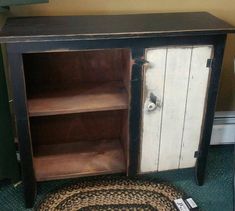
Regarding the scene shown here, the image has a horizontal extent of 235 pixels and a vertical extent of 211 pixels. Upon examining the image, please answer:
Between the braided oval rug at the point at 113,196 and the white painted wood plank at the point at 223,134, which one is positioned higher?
the white painted wood plank at the point at 223,134

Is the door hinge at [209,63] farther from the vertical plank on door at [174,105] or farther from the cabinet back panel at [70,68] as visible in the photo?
the cabinet back panel at [70,68]

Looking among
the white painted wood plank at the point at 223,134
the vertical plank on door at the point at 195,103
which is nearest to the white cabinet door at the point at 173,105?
the vertical plank on door at the point at 195,103

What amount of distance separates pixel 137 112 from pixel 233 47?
2.42ft

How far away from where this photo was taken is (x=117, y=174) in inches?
69.2

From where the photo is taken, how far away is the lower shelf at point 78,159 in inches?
63.7

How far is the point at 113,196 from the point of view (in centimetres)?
162

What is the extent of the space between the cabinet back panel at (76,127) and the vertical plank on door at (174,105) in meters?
0.31

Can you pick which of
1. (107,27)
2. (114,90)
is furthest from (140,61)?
(114,90)

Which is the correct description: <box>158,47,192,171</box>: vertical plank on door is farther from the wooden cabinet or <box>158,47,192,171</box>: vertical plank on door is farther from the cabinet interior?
the cabinet interior

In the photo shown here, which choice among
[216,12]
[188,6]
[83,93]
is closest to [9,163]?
[83,93]

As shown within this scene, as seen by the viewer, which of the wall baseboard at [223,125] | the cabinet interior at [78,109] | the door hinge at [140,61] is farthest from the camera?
the wall baseboard at [223,125]

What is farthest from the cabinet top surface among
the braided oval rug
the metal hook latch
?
the braided oval rug

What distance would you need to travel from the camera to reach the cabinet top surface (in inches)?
48.3

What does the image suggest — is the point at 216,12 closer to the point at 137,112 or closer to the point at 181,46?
the point at 181,46
